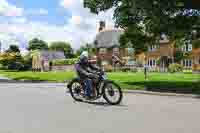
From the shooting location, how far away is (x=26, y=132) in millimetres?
10109

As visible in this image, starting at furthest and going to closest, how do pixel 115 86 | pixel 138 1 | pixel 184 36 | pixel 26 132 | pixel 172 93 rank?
1. pixel 184 36
2. pixel 138 1
3. pixel 172 93
4. pixel 115 86
5. pixel 26 132

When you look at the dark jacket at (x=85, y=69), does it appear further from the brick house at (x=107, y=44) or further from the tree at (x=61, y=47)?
the tree at (x=61, y=47)

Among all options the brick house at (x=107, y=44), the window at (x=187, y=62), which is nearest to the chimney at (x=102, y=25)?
the brick house at (x=107, y=44)

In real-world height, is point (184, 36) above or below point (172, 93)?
above

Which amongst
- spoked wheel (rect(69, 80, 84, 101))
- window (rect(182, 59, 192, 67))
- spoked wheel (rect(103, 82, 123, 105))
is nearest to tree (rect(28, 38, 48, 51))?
window (rect(182, 59, 192, 67))

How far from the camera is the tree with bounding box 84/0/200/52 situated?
23250 millimetres

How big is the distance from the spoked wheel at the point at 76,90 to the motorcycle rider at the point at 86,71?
1.33 feet

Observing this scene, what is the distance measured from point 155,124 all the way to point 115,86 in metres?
4.32

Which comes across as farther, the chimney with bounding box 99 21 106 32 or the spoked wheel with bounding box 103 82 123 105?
the chimney with bounding box 99 21 106 32

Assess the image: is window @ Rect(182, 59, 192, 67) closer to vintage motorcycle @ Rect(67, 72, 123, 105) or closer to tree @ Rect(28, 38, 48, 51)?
vintage motorcycle @ Rect(67, 72, 123, 105)

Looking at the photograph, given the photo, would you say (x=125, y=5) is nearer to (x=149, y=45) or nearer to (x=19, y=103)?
(x=149, y=45)

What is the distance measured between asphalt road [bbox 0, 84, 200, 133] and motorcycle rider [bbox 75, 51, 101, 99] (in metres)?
0.57

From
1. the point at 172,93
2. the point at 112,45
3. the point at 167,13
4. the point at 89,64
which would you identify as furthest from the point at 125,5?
the point at 112,45

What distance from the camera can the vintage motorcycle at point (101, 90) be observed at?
606 inches
